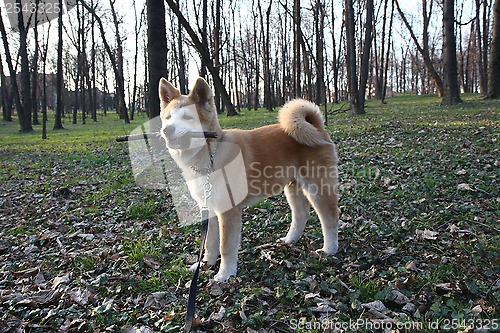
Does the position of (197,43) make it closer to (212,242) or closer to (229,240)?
(212,242)

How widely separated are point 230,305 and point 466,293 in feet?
6.56

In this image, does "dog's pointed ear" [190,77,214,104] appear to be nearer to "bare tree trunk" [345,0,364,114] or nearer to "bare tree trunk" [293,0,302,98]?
"bare tree trunk" [293,0,302,98]

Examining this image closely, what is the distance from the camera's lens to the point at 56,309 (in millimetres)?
2990

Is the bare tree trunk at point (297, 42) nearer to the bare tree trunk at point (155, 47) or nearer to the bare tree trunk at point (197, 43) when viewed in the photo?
the bare tree trunk at point (197, 43)

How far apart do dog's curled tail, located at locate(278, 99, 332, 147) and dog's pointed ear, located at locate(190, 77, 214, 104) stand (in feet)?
3.17

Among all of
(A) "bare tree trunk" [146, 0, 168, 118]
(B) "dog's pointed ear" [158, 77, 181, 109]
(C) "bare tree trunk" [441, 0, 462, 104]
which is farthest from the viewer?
(C) "bare tree trunk" [441, 0, 462, 104]

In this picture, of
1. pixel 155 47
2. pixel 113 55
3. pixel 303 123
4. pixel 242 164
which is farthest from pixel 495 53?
pixel 113 55

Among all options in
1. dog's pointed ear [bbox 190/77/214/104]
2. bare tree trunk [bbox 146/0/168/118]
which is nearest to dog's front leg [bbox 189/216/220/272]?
dog's pointed ear [bbox 190/77/214/104]

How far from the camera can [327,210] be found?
3.81 meters

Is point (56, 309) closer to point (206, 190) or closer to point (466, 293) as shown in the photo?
point (206, 190)

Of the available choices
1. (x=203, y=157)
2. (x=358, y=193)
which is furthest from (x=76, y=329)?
(x=358, y=193)

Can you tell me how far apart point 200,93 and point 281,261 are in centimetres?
198

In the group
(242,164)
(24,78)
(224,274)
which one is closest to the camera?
(224,274)

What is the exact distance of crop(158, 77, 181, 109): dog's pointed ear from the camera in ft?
12.1
